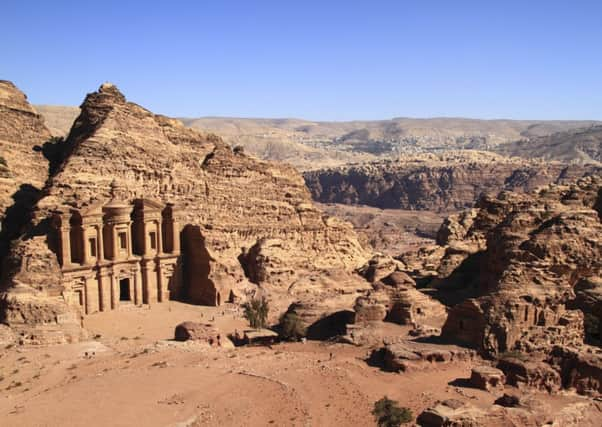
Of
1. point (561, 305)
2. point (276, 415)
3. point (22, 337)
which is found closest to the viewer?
point (276, 415)

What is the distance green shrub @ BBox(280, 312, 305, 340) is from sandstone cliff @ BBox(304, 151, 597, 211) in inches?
3909

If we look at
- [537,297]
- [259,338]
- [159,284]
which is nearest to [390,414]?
[537,297]

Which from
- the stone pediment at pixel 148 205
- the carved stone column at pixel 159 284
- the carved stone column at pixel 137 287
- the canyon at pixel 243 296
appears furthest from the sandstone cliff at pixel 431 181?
the carved stone column at pixel 137 287

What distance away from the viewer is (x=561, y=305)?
2594cm

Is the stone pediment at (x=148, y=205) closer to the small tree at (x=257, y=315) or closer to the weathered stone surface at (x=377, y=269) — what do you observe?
the small tree at (x=257, y=315)

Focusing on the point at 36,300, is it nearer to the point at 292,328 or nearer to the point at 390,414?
the point at 292,328

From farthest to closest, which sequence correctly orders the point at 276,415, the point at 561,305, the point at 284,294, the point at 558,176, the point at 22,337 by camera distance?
the point at 558,176
the point at 284,294
the point at 22,337
the point at 561,305
the point at 276,415

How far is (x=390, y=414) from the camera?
62.7 feet

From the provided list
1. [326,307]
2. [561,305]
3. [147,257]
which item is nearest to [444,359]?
[561,305]

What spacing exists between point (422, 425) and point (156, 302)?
25126 millimetres

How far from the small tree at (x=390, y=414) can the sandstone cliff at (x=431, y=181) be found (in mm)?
110870

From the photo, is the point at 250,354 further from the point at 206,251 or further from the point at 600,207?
the point at 600,207

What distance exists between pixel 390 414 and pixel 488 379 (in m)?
4.65

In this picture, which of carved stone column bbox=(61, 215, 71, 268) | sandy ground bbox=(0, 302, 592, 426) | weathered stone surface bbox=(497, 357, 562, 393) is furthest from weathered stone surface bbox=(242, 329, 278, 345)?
weathered stone surface bbox=(497, 357, 562, 393)
